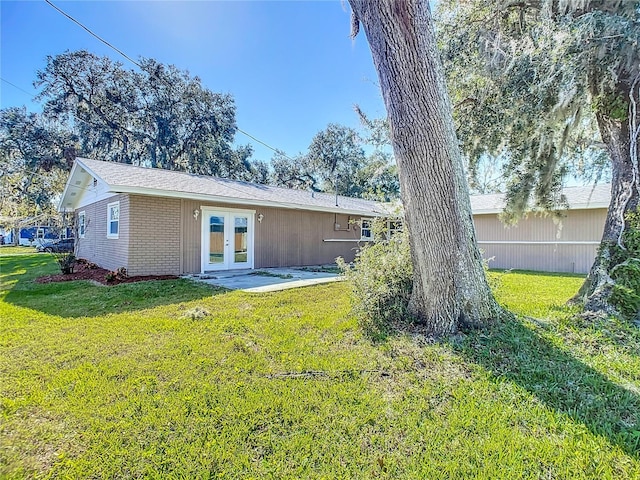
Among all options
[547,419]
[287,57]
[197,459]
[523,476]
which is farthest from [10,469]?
[287,57]

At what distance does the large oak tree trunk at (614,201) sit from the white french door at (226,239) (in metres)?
8.72

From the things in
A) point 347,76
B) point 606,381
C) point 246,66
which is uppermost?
point 246,66

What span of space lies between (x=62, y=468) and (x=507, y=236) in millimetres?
14030

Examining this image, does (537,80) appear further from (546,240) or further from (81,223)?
(81,223)

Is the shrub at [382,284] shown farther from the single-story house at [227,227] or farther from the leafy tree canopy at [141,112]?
the leafy tree canopy at [141,112]

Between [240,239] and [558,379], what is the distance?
9.20m

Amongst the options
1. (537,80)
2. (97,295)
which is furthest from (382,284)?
(97,295)

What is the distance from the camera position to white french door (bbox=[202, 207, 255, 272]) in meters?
9.95

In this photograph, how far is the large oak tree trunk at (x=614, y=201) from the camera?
4.63 m

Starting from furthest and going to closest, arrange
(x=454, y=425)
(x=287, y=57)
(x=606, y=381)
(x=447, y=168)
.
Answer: (x=287, y=57) < (x=447, y=168) < (x=606, y=381) < (x=454, y=425)

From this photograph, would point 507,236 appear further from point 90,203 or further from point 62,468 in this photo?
point 90,203

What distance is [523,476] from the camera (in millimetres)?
1886

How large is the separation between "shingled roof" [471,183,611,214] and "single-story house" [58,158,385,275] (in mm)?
5348

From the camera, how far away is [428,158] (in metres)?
3.84
